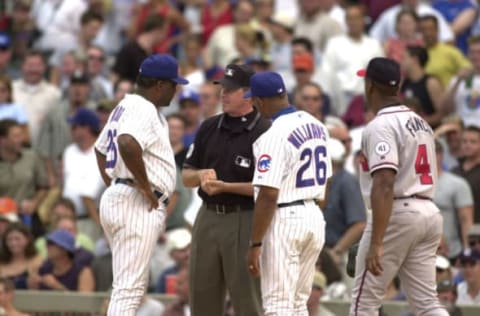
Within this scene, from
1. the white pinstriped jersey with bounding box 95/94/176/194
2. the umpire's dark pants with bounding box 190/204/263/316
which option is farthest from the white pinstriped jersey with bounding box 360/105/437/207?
the white pinstriped jersey with bounding box 95/94/176/194

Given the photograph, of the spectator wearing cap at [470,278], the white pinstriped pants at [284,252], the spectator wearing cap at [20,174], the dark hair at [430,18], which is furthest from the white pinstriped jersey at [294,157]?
the dark hair at [430,18]

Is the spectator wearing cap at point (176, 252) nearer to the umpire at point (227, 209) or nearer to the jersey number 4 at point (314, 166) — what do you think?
the umpire at point (227, 209)

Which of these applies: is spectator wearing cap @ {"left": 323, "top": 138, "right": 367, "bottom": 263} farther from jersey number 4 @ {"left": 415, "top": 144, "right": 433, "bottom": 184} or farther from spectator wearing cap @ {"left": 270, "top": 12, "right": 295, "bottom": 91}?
jersey number 4 @ {"left": 415, "top": 144, "right": 433, "bottom": 184}

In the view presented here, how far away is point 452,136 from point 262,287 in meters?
6.03

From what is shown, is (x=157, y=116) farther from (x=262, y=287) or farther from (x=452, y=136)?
(x=452, y=136)

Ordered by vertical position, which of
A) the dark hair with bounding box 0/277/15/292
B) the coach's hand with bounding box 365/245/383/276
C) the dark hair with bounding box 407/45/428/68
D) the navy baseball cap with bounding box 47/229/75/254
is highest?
the dark hair with bounding box 407/45/428/68

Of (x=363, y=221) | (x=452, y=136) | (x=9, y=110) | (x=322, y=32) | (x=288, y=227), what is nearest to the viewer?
(x=288, y=227)

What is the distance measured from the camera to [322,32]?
1844 cm

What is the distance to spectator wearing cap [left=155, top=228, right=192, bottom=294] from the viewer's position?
14188mm

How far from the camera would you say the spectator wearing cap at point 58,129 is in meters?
17.0

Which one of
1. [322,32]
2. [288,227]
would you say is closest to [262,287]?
[288,227]

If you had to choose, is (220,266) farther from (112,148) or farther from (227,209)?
(112,148)

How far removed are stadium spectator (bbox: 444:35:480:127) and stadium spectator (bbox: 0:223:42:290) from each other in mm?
4747

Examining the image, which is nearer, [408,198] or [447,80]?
[408,198]
